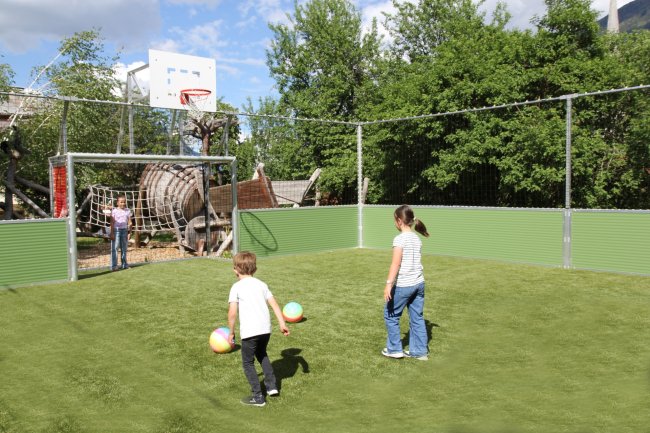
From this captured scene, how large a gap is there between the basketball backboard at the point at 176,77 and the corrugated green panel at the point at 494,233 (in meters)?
6.11

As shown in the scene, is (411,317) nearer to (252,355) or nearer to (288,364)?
(288,364)

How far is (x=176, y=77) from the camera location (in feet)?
44.1

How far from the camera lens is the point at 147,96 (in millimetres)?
12953

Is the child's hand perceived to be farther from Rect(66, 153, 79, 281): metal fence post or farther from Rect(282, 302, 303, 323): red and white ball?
Rect(66, 153, 79, 281): metal fence post

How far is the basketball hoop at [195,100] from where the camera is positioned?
44.2 ft

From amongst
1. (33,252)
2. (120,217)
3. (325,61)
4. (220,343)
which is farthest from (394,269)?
(325,61)

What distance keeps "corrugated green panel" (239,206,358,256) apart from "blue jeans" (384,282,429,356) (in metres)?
8.67

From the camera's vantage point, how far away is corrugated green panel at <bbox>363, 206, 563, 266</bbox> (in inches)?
479

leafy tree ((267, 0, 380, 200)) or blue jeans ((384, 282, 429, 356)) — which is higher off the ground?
leafy tree ((267, 0, 380, 200))

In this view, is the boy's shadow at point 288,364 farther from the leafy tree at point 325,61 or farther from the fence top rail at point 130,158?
the leafy tree at point 325,61

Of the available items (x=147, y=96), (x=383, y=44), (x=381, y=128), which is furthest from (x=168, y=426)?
(x=383, y=44)

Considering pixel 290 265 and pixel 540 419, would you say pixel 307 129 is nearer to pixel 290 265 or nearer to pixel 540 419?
pixel 290 265

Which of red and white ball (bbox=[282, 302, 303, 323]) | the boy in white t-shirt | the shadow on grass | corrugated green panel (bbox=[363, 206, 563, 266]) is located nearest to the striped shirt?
the boy in white t-shirt

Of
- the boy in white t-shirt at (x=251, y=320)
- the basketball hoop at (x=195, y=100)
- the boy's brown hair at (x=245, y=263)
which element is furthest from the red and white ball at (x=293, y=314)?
the basketball hoop at (x=195, y=100)
